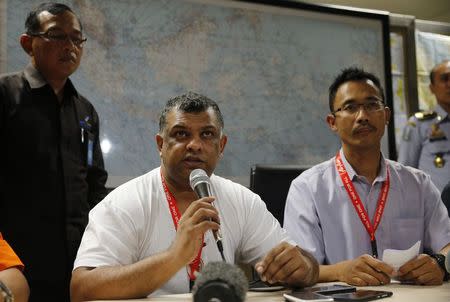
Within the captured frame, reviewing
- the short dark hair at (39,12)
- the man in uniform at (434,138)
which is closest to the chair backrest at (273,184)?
the short dark hair at (39,12)

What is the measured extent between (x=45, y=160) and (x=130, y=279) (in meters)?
1.03

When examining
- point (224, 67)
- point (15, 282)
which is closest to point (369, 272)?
point (15, 282)

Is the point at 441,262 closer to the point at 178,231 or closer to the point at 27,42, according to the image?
the point at 178,231

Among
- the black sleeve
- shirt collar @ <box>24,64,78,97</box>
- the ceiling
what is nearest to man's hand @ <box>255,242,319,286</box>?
the black sleeve

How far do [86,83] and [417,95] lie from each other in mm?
2530

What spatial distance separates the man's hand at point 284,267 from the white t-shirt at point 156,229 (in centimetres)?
21

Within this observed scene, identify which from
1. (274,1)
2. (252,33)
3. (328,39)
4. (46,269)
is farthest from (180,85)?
(46,269)

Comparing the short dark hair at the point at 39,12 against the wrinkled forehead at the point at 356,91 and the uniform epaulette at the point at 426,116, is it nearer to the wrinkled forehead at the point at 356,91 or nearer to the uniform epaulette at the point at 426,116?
the wrinkled forehead at the point at 356,91

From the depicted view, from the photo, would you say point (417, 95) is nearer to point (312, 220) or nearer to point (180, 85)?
point (180, 85)

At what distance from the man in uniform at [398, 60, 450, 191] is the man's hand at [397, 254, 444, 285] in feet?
6.28

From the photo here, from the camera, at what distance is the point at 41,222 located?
228 cm

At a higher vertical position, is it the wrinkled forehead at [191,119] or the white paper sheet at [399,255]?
the wrinkled forehead at [191,119]

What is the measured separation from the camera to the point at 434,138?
11.9ft

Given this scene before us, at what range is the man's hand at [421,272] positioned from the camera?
1732 mm
